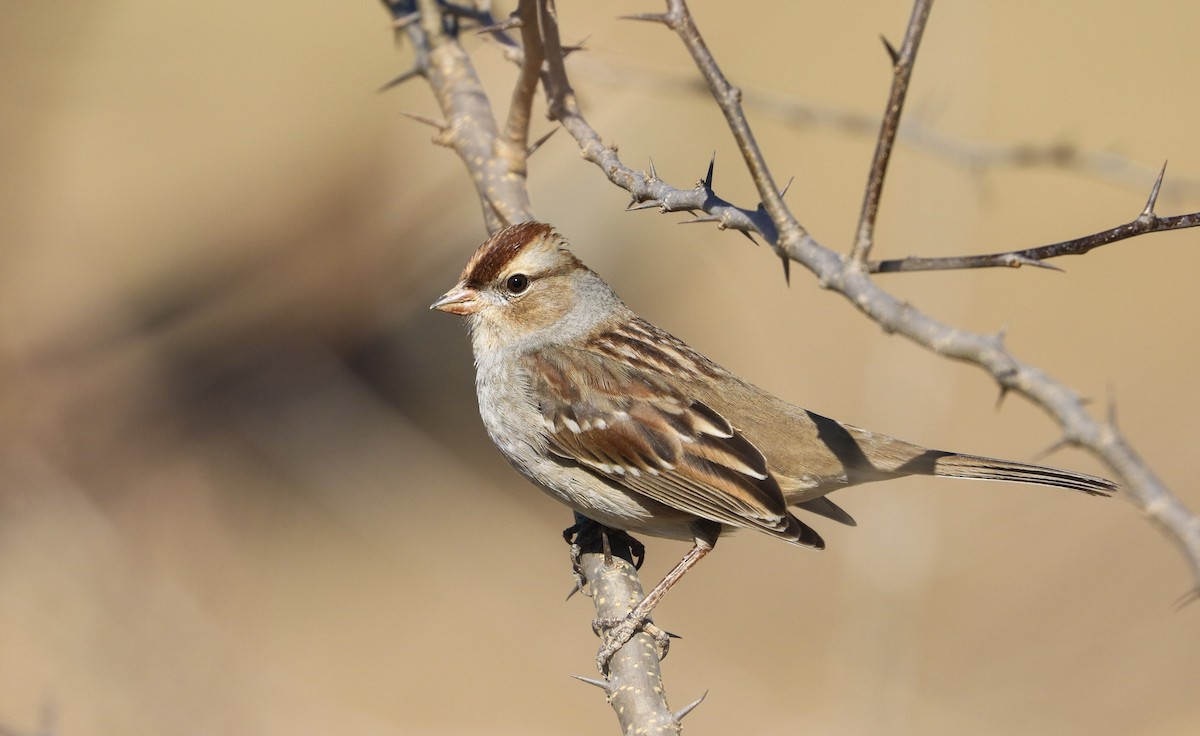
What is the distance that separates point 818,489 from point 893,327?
2.44 metres

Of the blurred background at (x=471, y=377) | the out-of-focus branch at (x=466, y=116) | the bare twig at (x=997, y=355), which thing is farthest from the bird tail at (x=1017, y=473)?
the out-of-focus branch at (x=466, y=116)

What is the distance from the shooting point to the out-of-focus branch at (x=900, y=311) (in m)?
1.56

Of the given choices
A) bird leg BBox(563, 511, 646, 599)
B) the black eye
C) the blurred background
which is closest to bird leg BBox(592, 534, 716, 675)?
bird leg BBox(563, 511, 646, 599)

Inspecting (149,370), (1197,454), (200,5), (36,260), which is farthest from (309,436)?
(200,5)

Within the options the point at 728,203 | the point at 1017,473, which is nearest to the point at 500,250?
the point at 728,203

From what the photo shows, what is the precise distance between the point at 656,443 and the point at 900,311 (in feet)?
7.17

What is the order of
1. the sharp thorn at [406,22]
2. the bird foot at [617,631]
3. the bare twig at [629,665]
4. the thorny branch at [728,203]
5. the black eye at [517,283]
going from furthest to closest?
the black eye at [517,283]
the sharp thorn at [406,22]
the bird foot at [617,631]
the bare twig at [629,665]
the thorny branch at [728,203]

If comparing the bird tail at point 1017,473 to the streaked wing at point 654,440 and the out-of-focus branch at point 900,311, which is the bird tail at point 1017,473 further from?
the out-of-focus branch at point 900,311

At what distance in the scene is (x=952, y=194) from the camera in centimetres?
495

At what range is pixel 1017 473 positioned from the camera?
393 cm

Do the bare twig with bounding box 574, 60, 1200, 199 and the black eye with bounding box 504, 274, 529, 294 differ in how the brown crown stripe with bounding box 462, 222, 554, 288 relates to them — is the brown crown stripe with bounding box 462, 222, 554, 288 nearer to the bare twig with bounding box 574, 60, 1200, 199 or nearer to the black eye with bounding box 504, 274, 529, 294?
the black eye with bounding box 504, 274, 529, 294

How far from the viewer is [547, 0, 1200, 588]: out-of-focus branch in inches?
61.4

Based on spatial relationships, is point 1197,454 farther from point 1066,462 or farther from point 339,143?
point 339,143

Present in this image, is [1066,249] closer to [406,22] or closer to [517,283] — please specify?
[517,283]
